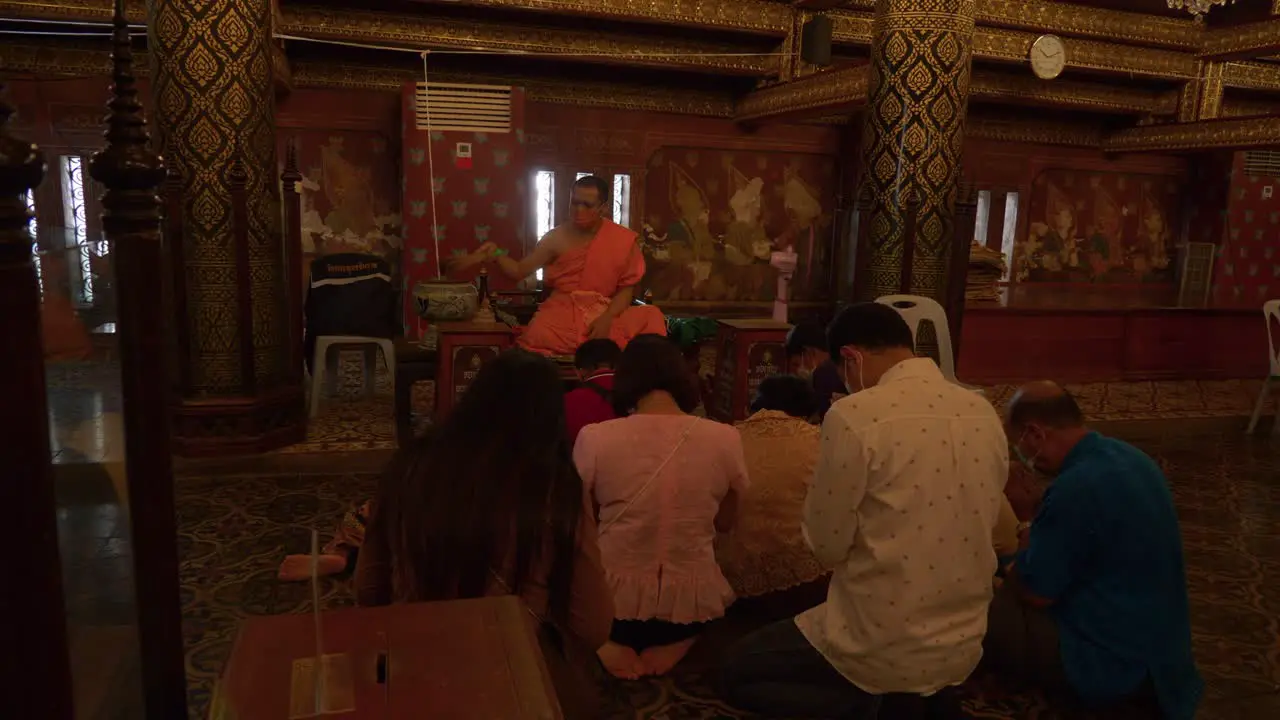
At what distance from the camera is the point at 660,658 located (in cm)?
292

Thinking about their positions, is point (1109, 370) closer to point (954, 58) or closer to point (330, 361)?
point (954, 58)

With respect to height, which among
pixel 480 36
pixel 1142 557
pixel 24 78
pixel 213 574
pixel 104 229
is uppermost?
pixel 480 36

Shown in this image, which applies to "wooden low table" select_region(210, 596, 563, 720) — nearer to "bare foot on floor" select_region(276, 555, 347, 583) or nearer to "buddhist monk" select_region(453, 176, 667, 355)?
"bare foot on floor" select_region(276, 555, 347, 583)

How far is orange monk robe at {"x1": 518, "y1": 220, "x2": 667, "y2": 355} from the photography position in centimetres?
546

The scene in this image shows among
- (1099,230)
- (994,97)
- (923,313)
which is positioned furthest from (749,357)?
(1099,230)

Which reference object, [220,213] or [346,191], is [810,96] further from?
[220,213]

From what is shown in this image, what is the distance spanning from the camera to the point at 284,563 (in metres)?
3.55

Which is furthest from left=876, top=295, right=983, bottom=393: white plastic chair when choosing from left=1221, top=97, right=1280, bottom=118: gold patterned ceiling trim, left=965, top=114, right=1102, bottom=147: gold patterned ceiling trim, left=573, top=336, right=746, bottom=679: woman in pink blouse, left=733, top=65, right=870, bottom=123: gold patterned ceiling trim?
left=1221, top=97, right=1280, bottom=118: gold patterned ceiling trim

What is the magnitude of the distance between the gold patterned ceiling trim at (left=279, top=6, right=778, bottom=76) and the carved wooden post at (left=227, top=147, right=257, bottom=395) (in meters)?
3.34

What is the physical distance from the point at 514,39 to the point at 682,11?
5.22ft

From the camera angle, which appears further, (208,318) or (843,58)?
(843,58)

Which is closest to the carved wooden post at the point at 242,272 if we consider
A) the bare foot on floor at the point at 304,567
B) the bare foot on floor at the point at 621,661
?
the bare foot on floor at the point at 304,567

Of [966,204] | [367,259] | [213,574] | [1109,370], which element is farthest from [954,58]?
[213,574]

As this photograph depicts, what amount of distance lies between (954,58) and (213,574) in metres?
5.33
